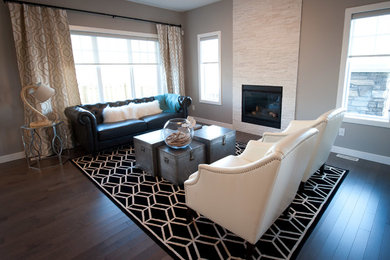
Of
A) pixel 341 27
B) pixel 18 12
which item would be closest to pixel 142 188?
pixel 18 12

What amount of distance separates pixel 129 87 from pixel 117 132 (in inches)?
60.9

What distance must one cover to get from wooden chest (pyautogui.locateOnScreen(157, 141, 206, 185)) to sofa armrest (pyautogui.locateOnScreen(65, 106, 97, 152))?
1.44 metres

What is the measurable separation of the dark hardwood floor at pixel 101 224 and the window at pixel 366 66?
89 centimetres

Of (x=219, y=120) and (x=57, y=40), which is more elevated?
(x=57, y=40)

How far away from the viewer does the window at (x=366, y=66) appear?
121 inches

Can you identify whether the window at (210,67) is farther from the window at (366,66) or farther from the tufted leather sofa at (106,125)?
the window at (366,66)

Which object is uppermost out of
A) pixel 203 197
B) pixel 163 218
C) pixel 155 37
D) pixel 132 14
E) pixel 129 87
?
pixel 132 14

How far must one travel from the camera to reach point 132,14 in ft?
15.9

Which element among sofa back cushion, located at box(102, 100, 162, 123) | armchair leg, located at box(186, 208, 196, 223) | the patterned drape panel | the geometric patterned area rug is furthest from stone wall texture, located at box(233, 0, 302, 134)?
the patterned drape panel

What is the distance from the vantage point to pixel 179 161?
2.66 meters

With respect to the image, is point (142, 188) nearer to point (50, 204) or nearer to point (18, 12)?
point (50, 204)

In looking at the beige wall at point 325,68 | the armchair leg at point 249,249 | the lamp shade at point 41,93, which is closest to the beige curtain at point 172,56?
the lamp shade at point 41,93

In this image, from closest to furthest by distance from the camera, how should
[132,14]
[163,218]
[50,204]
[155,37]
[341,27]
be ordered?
[163,218]
[50,204]
[341,27]
[132,14]
[155,37]

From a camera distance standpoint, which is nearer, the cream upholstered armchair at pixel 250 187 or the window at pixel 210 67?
the cream upholstered armchair at pixel 250 187
